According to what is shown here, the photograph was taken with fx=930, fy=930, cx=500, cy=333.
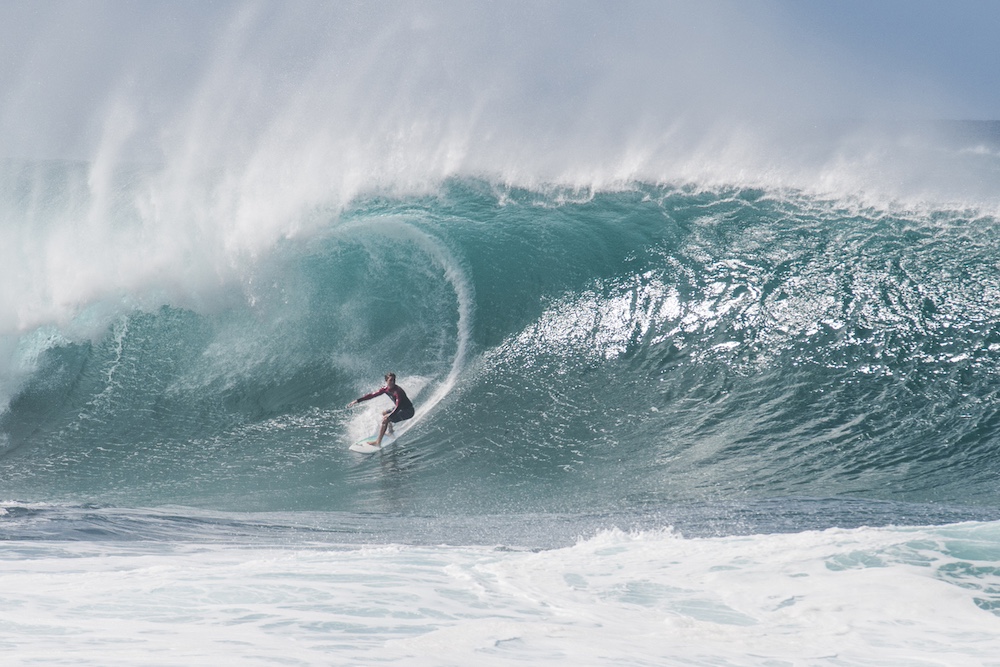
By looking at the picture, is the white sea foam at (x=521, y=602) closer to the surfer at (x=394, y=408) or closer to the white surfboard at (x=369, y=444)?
the white surfboard at (x=369, y=444)

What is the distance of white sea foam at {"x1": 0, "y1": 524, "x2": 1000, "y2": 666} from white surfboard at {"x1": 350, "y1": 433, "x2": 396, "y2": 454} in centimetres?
305

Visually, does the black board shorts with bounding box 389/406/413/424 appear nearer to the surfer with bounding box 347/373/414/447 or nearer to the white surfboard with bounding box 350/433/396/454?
the surfer with bounding box 347/373/414/447

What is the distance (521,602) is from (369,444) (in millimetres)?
4714

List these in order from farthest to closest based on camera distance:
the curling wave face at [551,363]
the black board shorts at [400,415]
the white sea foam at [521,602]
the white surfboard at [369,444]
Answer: the black board shorts at [400,415] → the white surfboard at [369,444] → the curling wave face at [551,363] → the white sea foam at [521,602]

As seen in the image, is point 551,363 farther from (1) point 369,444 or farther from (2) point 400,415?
(1) point 369,444

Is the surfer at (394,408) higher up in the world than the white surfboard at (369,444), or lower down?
higher up

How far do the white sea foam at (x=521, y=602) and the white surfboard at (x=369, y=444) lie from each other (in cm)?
305

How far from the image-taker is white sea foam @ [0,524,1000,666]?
495 cm

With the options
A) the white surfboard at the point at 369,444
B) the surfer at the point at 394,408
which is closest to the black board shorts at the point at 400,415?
the surfer at the point at 394,408

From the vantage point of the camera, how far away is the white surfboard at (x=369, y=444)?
1017 centimetres

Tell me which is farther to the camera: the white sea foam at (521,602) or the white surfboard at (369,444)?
the white surfboard at (369,444)

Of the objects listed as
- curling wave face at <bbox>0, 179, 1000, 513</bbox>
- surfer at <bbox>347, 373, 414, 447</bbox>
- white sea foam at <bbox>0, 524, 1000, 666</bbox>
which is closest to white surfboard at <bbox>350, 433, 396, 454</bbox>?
surfer at <bbox>347, 373, 414, 447</bbox>

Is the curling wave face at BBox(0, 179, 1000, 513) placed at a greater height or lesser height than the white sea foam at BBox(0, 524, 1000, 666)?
greater

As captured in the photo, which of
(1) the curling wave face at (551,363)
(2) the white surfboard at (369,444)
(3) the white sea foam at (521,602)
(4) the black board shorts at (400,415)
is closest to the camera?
(3) the white sea foam at (521,602)
